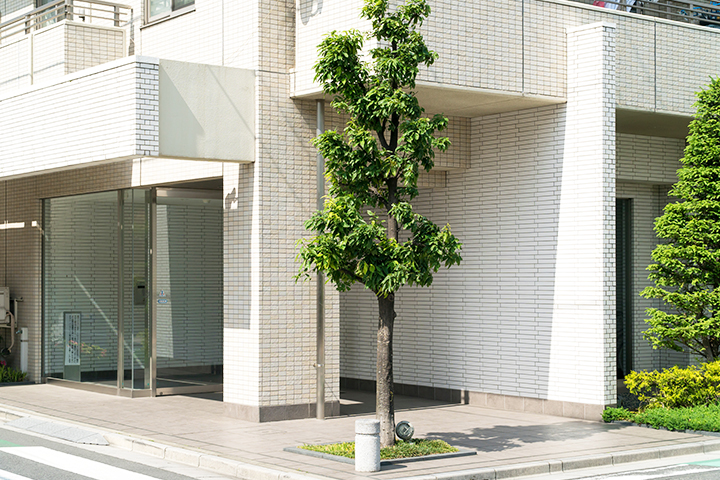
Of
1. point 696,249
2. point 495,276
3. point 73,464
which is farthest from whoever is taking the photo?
point 495,276

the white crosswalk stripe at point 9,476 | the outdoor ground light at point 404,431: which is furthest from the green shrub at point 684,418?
the white crosswalk stripe at point 9,476

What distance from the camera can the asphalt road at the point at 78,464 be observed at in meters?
9.39

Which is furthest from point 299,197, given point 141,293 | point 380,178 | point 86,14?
point 86,14

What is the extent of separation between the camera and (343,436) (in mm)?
11539

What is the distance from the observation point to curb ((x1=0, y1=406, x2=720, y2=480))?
9.20m

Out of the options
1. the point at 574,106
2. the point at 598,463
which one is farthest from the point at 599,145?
the point at 598,463

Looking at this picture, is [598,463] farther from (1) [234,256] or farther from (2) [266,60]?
(2) [266,60]

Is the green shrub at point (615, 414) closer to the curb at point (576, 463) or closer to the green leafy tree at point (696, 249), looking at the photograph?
the curb at point (576, 463)

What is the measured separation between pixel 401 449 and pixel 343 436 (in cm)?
162

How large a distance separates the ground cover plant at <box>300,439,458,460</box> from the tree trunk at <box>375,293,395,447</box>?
0.61 ft

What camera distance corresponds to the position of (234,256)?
1327 centimetres

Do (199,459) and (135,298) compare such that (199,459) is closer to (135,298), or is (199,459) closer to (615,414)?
(615,414)

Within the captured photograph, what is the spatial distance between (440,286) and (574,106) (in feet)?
13.2

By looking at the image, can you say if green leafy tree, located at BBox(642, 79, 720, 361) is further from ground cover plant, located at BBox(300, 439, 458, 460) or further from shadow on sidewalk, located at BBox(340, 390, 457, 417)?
ground cover plant, located at BBox(300, 439, 458, 460)
